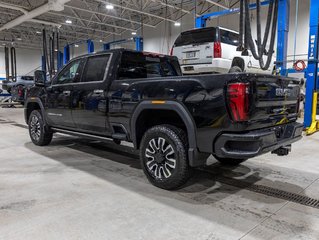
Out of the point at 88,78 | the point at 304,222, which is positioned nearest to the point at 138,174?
the point at 88,78

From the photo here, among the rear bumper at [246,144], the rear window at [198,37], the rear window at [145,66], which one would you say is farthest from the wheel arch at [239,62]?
the rear bumper at [246,144]

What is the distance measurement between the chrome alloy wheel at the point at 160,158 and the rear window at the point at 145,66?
1.20m

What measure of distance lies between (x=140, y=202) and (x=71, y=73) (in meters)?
2.80

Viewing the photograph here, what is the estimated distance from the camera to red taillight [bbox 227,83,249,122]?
252 cm

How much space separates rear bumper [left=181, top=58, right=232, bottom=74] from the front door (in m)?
3.90

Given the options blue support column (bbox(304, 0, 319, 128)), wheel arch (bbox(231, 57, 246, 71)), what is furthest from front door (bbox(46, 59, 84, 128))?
blue support column (bbox(304, 0, 319, 128))

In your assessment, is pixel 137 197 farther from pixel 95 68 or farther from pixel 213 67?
pixel 213 67

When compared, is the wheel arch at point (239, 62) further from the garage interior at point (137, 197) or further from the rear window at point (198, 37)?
the garage interior at point (137, 197)

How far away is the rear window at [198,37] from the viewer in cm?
744

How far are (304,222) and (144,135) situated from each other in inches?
74.0

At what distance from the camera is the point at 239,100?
2527 millimetres

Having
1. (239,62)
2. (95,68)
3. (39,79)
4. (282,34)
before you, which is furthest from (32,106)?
(282,34)

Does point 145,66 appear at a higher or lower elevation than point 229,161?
higher

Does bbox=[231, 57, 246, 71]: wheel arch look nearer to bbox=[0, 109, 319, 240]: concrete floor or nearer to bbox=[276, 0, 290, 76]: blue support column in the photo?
bbox=[276, 0, 290, 76]: blue support column
